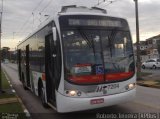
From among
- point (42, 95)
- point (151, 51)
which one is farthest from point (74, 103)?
point (151, 51)

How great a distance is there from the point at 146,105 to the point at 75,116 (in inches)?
106

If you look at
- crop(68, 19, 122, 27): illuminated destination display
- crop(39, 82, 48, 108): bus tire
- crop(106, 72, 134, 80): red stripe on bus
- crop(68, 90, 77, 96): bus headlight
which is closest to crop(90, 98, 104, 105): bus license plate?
crop(68, 90, 77, 96): bus headlight

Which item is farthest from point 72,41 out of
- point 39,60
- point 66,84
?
point 39,60

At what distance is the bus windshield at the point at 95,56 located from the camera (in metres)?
8.75

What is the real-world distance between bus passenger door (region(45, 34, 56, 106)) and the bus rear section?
A: 0.95 m

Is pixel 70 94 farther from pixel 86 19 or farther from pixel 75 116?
pixel 86 19

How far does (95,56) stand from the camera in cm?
895

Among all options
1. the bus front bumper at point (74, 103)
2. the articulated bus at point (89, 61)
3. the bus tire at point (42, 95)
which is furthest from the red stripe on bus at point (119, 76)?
the bus tire at point (42, 95)

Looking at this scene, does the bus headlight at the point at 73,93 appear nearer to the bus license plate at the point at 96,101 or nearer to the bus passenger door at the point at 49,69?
the bus license plate at the point at 96,101

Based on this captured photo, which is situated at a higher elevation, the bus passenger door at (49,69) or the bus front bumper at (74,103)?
the bus passenger door at (49,69)

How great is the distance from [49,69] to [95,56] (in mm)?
1951

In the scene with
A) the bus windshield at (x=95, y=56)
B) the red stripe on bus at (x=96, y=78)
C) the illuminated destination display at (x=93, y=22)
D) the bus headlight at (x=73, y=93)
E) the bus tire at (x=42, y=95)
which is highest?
the illuminated destination display at (x=93, y=22)

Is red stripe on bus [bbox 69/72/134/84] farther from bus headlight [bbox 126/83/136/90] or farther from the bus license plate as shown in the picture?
the bus license plate

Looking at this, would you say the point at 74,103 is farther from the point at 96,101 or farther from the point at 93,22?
the point at 93,22
